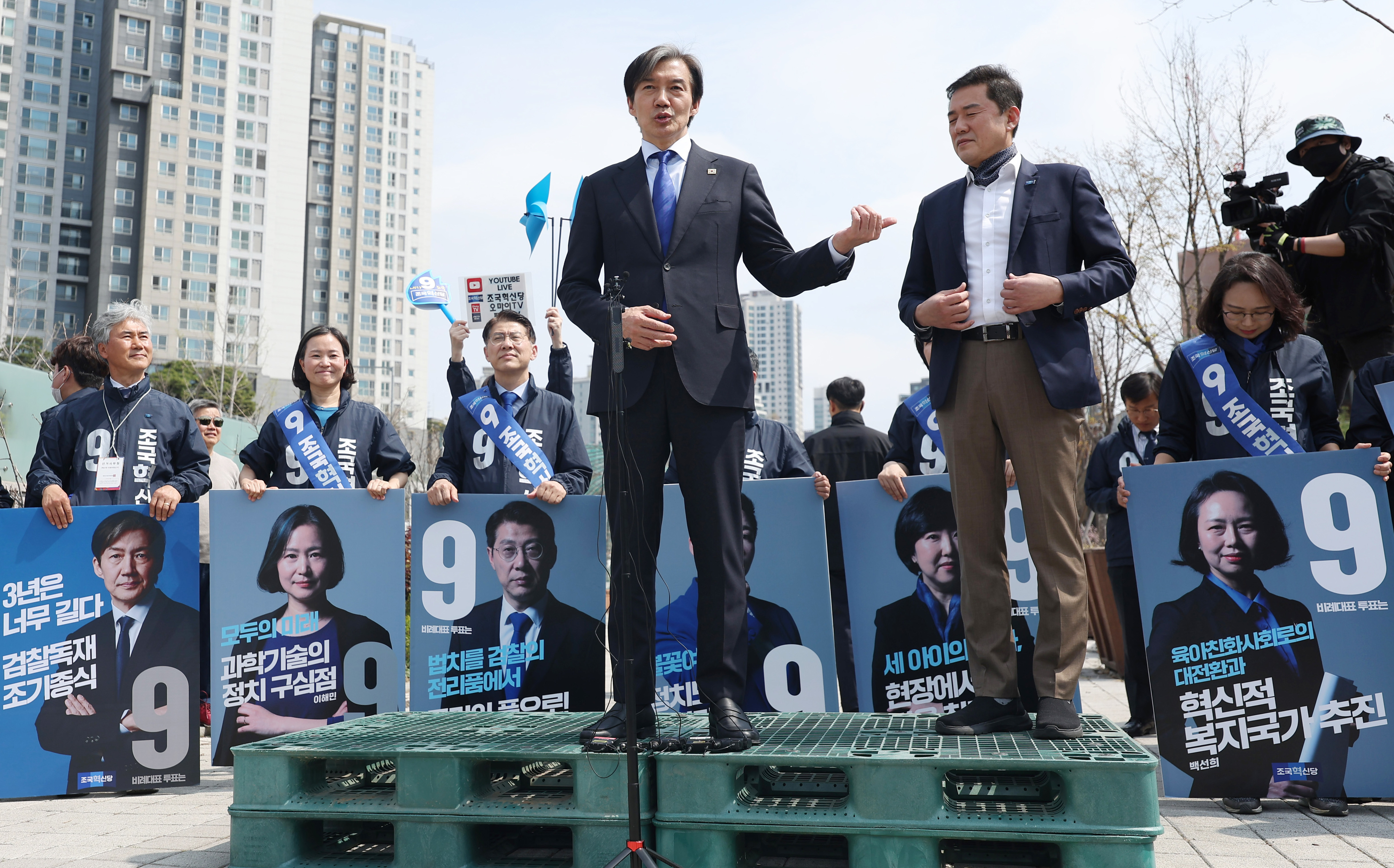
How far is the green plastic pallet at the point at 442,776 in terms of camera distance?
2.65 meters

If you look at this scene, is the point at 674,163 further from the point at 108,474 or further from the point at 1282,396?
the point at 108,474

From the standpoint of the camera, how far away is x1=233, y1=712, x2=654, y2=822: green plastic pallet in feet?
8.70

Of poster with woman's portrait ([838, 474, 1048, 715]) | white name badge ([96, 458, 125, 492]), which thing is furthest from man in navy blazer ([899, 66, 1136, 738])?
white name badge ([96, 458, 125, 492])

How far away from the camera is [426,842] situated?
2.74 meters

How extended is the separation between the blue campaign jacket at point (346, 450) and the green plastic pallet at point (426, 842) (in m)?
2.07

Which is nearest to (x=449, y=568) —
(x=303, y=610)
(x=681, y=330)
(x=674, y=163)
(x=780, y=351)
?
(x=303, y=610)

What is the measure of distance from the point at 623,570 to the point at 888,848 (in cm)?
103

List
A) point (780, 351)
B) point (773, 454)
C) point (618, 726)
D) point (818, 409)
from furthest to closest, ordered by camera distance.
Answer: point (818, 409)
point (780, 351)
point (773, 454)
point (618, 726)

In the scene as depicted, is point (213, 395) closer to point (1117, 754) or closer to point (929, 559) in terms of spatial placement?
point (929, 559)

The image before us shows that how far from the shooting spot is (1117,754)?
2486 mm

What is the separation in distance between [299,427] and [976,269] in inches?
131

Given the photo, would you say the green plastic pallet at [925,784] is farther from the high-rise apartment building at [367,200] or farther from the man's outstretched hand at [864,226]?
the high-rise apartment building at [367,200]

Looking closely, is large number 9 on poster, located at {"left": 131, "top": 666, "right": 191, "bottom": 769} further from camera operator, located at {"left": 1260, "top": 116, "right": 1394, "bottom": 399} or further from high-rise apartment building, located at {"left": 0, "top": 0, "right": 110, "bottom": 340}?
high-rise apartment building, located at {"left": 0, "top": 0, "right": 110, "bottom": 340}

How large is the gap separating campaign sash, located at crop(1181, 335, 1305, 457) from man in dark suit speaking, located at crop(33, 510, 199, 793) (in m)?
4.60
